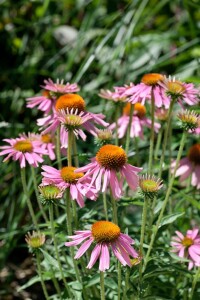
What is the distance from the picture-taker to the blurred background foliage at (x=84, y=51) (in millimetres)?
2215

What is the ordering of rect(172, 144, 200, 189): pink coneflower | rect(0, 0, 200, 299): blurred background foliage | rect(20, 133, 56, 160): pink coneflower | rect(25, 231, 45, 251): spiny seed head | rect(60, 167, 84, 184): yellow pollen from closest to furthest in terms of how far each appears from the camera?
rect(60, 167, 84, 184): yellow pollen, rect(25, 231, 45, 251): spiny seed head, rect(20, 133, 56, 160): pink coneflower, rect(172, 144, 200, 189): pink coneflower, rect(0, 0, 200, 299): blurred background foliage

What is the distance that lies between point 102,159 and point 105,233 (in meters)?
0.14

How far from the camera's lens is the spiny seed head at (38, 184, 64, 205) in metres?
1.13

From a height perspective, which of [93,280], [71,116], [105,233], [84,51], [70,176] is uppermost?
[84,51]

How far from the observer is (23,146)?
133 cm

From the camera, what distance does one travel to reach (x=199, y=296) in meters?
1.28

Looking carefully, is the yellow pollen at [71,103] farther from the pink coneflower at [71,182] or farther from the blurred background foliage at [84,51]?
the blurred background foliage at [84,51]

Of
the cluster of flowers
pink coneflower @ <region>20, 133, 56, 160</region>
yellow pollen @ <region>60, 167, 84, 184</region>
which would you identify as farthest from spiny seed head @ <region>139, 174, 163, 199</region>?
pink coneflower @ <region>20, 133, 56, 160</region>

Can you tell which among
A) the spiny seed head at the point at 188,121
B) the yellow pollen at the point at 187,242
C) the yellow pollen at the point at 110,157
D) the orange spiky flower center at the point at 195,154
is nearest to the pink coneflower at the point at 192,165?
the orange spiky flower center at the point at 195,154

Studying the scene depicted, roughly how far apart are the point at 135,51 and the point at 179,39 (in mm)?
205

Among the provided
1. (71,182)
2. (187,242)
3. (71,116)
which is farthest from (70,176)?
(187,242)

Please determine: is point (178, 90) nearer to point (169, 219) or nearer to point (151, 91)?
point (151, 91)

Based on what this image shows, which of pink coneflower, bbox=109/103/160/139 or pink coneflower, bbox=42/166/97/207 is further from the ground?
pink coneflower, bbox=109/103/160/139

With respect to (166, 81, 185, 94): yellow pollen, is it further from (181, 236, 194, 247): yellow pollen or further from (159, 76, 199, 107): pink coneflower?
(181, 236, 194, 247): yellow pollen
